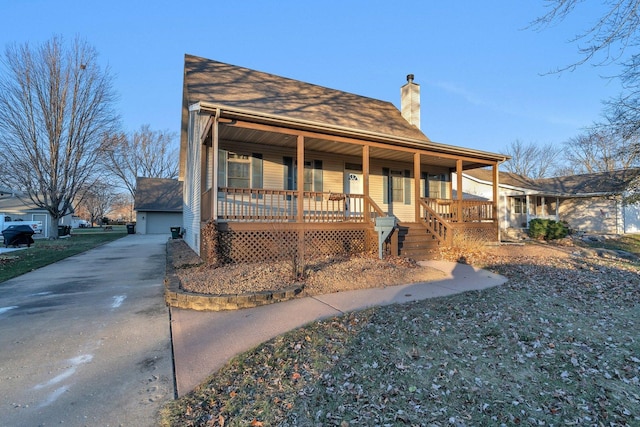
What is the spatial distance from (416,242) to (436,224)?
5.21 ft

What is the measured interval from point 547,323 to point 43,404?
17.9 feet

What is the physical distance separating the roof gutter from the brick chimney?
3.68m

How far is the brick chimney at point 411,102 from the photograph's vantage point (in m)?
15.3

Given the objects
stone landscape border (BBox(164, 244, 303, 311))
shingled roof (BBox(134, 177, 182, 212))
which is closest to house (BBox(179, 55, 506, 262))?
stone landscape border (BBox(164, 244, 303, 311))

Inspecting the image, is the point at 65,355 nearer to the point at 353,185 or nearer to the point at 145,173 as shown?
the point at 353,185

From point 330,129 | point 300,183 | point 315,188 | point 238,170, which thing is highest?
point 330,129

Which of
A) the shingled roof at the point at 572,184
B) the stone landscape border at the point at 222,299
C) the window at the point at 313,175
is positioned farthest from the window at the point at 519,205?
the stone landscape border at the point at 222,299

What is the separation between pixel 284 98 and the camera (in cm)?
1234

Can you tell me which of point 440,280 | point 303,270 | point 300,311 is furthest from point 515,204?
point 300,311

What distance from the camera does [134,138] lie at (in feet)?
131

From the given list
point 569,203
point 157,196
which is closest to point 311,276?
point 569,203

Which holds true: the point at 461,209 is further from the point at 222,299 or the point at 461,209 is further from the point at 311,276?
the point at 222,299

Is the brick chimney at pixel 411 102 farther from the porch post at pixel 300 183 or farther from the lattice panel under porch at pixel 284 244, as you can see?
the porch post at pixel 300 183

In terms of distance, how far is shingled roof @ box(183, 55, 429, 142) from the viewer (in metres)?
10.7
